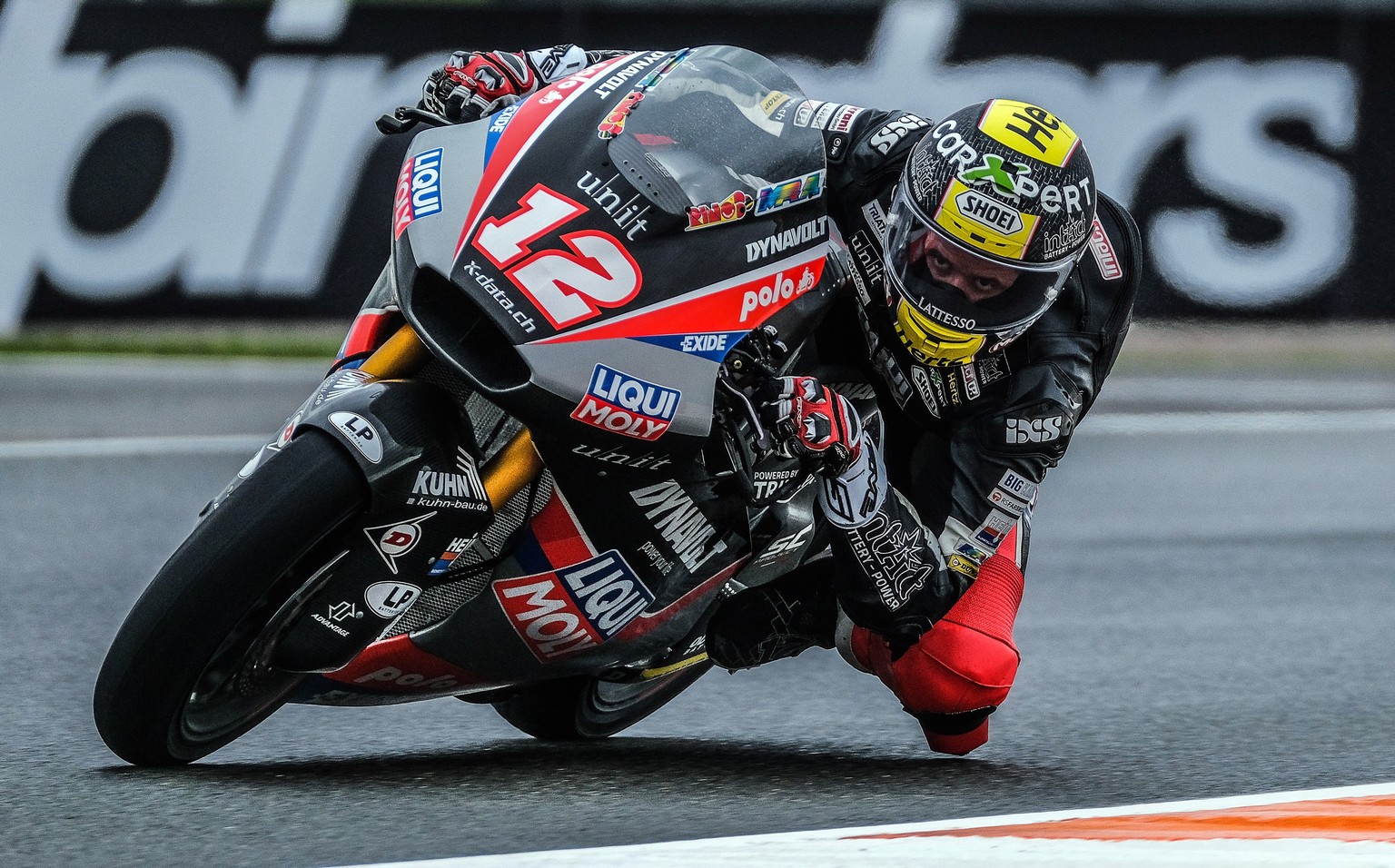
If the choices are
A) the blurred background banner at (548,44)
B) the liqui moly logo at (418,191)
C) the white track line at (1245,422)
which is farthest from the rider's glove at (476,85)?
the blurred background banner at (548,44)

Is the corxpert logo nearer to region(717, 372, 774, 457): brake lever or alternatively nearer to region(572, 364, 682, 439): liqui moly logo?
region(717, 372, 774, 457): brake lever

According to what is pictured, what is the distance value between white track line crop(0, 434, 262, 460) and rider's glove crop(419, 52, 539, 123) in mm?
4879

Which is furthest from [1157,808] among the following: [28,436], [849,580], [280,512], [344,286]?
[344,286]

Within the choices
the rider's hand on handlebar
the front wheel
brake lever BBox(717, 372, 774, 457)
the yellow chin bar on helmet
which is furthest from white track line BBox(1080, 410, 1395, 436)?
the front wheel

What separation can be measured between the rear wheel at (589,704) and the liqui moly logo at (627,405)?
39.4 inches

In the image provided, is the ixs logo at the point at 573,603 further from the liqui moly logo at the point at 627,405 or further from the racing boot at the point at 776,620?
the liqui moly logo at the point at 627,405

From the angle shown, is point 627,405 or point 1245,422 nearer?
point 627,405

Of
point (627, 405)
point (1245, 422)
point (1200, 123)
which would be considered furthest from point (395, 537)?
point (1200, 123)

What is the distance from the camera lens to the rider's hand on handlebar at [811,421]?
328cm

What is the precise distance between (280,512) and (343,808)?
534 mm

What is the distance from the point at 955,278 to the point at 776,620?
2.75 feet

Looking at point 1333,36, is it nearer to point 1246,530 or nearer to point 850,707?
point 1246,530

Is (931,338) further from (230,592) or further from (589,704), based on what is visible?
(230,592)

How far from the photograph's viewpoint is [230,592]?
10.1 feet
